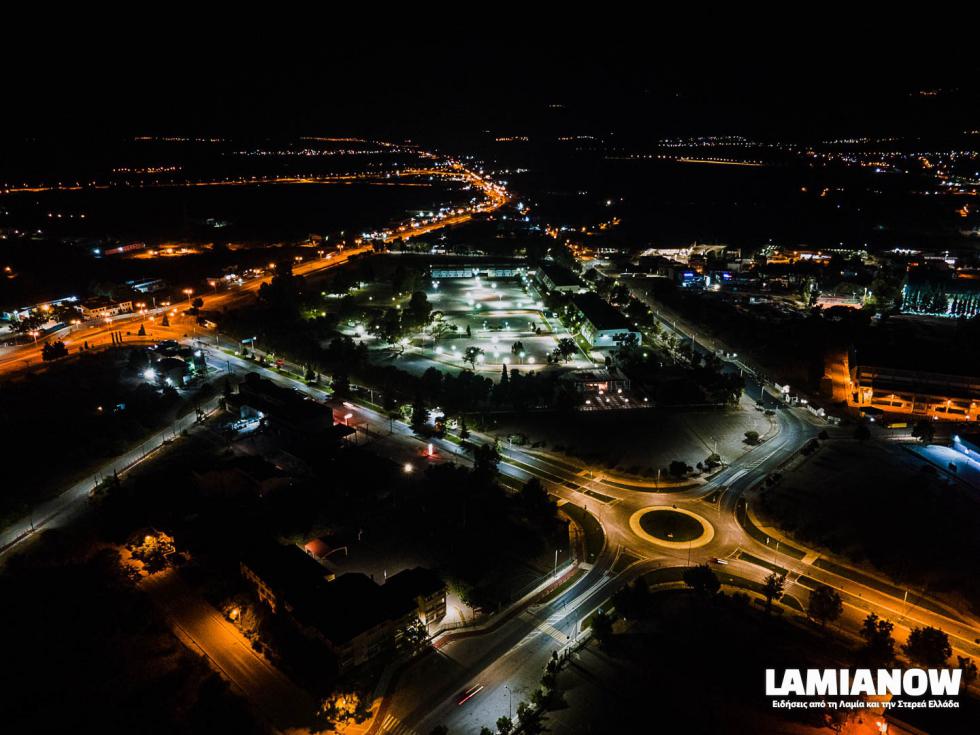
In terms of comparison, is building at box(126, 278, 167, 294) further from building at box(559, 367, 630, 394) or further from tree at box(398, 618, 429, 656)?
tree at box(398, 618, 429, 656)

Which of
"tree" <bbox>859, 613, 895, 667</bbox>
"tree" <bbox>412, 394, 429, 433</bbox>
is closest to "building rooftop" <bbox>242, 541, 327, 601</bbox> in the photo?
"tree" <bbox>412, 394, 429, 433</bbox>

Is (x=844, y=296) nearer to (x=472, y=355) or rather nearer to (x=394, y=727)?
(x=472, y=355)

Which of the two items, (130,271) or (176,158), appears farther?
(176,158)

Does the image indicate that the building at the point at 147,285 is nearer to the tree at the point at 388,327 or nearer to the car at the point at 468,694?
the tree at the point at 388,327

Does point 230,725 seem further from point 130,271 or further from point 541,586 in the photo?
point 130,271

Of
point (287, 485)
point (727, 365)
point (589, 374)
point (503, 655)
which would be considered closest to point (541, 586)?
point (503, 655)

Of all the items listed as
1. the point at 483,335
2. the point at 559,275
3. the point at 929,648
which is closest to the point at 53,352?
the point at 483,335

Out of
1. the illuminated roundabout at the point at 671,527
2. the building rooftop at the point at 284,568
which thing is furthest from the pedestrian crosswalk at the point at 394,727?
the illuminated roundabout at the point at 671,527
